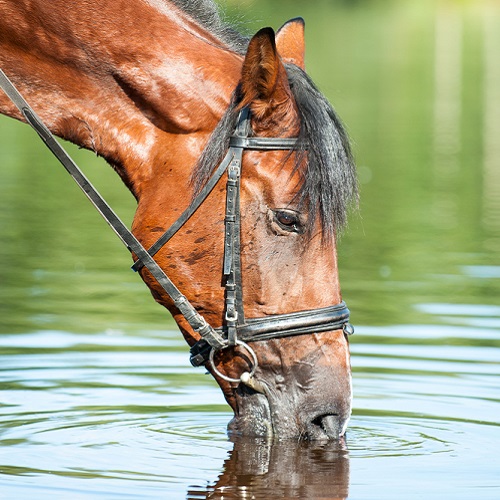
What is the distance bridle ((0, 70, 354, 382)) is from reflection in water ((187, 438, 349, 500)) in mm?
527

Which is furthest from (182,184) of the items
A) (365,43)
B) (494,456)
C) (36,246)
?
(365,43)

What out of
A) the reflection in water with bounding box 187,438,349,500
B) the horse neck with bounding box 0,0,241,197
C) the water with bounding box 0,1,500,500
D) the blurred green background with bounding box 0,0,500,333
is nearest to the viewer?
the horse neck with bounding box 0,0,241,197

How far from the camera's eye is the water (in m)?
5.62

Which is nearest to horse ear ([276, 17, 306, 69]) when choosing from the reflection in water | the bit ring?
the bit ring

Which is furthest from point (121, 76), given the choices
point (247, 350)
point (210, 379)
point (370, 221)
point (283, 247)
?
point (370, 221)

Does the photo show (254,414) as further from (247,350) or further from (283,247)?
(283,247)

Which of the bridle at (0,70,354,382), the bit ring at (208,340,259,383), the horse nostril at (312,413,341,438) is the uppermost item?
A: the bridle at (0,70,354,382)

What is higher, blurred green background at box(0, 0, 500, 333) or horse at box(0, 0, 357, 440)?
blurred green background at box(0, 0, 500, 333)

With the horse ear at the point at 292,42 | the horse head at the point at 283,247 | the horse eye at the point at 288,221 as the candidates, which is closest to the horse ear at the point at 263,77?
the horse head at the point at 283,247

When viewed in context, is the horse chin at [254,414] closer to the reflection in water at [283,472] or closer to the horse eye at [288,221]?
the reflection in water at [283,472]

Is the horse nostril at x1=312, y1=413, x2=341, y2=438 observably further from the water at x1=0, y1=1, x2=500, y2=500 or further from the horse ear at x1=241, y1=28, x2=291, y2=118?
the horse ear at x1=241, y1=28, x2=291, y2=118

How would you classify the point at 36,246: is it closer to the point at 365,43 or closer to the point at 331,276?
the point at 331,276

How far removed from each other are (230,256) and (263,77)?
0.76 meters

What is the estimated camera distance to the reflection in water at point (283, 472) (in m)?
5.37
